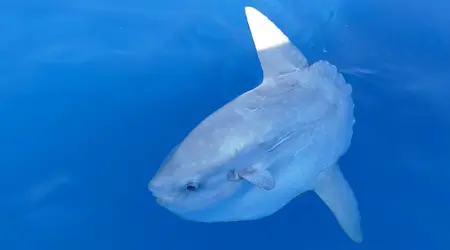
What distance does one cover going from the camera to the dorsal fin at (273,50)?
5.11 ft

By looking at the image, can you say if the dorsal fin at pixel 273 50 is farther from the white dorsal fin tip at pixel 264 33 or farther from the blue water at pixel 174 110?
the blue water at pixel 174 110

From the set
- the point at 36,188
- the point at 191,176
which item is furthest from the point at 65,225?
the point at 191,176

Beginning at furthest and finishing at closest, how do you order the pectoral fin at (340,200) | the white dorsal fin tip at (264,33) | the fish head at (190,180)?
the white dorsal fin tip at (264,33), the pectoral fin at (340,200), the fish head at (190,180)

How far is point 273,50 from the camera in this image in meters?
1.61

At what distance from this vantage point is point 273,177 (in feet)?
4.23

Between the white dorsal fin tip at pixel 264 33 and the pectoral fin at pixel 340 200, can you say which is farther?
the white dorsal fin tip at pixel 264 33

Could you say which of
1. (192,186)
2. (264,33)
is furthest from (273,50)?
(192,186)

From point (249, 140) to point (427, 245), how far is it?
0.74 meters

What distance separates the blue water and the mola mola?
25 cm

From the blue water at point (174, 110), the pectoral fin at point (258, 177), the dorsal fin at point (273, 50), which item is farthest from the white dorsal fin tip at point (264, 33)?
the pectoral fin at point (258, 177)

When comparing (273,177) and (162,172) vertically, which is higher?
(162,172)

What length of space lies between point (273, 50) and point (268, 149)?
415 mm

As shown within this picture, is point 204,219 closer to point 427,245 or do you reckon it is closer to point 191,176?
point 191,176

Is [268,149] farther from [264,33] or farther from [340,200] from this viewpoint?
[264,33]
